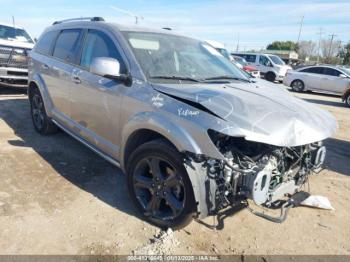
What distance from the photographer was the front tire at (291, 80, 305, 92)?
56.8ft

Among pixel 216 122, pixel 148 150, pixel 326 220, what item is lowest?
pixel 326 220

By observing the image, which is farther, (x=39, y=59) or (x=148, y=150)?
(x=39, y=59)

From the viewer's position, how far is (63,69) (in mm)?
4723

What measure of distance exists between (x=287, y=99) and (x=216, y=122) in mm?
1197

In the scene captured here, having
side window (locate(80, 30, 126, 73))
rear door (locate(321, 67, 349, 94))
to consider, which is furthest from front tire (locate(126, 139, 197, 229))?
rear door (locate(321, 67, 349, 94))

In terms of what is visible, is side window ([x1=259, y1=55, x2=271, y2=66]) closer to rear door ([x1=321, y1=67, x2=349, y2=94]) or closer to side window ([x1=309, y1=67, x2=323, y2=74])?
side window ([x1=309, y1=67, x2=323, y2=74])

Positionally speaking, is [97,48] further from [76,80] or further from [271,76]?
[271,76]

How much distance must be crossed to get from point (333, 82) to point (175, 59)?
581 inches

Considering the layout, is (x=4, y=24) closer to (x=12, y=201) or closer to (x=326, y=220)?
(x=12, y=201)

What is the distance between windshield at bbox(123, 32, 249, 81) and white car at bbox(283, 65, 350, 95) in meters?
13.7

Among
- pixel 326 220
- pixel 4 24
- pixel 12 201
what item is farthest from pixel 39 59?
pixel 4 24

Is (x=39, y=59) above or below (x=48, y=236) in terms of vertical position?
above

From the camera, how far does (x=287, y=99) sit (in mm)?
3521

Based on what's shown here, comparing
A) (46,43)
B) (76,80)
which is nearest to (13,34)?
(46,43)
